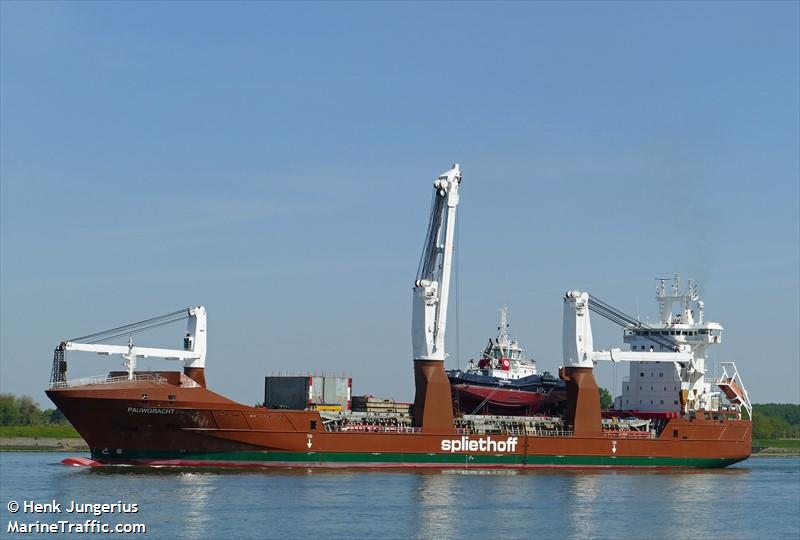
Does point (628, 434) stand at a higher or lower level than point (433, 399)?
lower

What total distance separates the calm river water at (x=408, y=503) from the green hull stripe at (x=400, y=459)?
Result: 4.09 feet

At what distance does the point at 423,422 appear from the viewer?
5681cm

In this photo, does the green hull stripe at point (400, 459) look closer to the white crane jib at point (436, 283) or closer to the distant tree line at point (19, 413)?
the white crane jib at point (436, 283)

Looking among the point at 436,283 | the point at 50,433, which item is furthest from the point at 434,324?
the point at 50,433

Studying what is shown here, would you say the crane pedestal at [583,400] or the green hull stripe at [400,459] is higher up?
the crane pedestal at [583,400]

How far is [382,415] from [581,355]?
10580 millimetres

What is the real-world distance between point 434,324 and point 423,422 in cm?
474

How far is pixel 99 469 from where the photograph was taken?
52375 millimetres

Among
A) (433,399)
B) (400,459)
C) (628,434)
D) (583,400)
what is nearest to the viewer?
(400,459)

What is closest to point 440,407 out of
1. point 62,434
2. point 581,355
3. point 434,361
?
point 434,361

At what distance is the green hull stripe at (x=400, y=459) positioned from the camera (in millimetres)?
52812

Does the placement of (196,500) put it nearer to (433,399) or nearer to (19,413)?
(433,399)

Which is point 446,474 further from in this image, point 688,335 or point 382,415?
point 688,335

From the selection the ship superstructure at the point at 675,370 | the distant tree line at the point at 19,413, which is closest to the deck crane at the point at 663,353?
the ship superstructure at the point at 675,370
